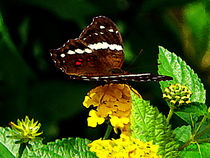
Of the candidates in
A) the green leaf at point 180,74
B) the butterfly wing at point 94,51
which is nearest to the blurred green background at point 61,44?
the butterfly wing at point 94,51

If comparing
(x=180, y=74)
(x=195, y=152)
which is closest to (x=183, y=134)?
(x=195, y=152)

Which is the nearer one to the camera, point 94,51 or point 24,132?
point 24,132

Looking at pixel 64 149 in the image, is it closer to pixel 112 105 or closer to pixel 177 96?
pixel 112 105

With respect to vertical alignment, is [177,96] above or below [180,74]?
below

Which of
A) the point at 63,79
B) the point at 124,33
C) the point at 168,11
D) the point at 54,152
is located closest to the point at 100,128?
the point at 63,79

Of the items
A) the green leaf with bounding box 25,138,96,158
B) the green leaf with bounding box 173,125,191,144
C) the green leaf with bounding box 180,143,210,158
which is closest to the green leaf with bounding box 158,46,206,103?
the green leaf with bounding box 173,125,191,144

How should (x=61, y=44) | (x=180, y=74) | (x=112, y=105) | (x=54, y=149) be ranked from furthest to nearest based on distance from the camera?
(x=61, y=44) < (x=180, y=74) < (x=112, y=105) < (x=54, y=149)

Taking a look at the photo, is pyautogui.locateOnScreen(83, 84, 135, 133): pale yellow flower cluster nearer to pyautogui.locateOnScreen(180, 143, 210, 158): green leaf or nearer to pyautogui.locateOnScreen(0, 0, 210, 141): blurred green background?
pyautogui.locateOnScreen(180, 143, 210, 158): green leaf
